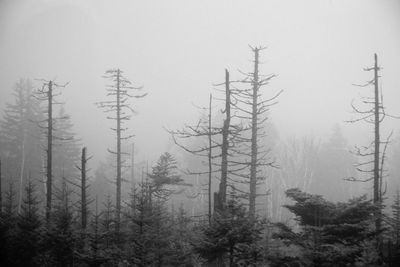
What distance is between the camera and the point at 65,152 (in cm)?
3891

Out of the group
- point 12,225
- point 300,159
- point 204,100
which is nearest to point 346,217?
point 12,225

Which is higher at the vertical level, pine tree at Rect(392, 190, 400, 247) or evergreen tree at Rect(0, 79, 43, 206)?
evergreen tree at Rect(0, 79, 43, 206)

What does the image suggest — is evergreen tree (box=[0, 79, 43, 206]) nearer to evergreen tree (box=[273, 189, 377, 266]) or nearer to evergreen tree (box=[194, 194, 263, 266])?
evergreen tree (box=[194, 194, 263, 266])

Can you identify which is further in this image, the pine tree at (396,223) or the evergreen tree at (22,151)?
the evergreen tree at (22,151)

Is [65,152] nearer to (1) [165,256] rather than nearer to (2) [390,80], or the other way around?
(1) [165,256]

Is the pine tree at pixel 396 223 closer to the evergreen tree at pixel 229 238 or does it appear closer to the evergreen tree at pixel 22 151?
the evergreen tree at pixel 229 238

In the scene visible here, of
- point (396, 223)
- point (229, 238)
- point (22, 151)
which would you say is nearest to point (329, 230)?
point (229, 238)

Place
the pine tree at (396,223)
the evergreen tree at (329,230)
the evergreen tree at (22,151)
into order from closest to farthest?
the evergreen tree at (329,230), the pine tree at (396,223), the evergreen tree at (22,151)

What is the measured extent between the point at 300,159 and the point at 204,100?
93764 mm

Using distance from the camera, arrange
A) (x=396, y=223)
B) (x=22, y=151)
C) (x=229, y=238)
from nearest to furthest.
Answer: (x=229, y=238), (x=396, y=223), (x=22, y=151)

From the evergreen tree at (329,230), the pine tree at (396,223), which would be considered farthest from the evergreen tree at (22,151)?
the pine tree at (396,223)

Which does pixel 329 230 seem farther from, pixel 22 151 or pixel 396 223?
pixel 22 151

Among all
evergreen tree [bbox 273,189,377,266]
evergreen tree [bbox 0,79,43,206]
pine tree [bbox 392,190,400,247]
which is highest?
evergreen tree [bbox 0,79,43,206]

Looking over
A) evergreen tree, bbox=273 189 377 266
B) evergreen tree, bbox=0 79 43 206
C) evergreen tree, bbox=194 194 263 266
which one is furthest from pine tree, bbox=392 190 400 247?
evergreen tree, bbox=0 79 43 206
